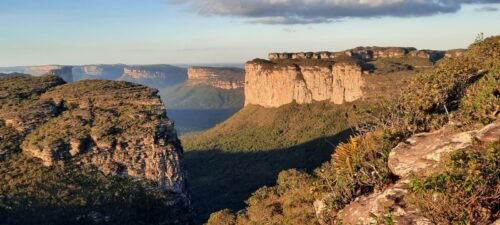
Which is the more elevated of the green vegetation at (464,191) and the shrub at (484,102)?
the shrub at (484,102)

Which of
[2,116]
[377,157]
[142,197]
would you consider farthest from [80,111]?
[377,157]

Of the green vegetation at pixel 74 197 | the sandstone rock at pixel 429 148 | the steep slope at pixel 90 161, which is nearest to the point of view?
the sandstone rock at pixel 429 148

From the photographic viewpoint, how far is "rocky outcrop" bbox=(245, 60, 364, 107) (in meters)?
124

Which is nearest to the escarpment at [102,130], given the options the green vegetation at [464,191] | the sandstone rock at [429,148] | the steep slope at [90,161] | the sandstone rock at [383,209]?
the steep slope at [90,161]

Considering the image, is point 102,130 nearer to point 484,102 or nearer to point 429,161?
point 484,102

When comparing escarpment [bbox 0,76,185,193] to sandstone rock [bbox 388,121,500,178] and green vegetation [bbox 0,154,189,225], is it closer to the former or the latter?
green vegetation [bbox 0,154,189,225]

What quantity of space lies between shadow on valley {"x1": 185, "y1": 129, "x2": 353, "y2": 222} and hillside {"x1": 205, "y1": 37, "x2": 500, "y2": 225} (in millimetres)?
55446

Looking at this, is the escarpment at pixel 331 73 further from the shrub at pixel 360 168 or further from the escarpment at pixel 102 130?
the shrub at pixel 360 168

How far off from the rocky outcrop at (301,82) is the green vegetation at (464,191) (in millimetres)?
107893

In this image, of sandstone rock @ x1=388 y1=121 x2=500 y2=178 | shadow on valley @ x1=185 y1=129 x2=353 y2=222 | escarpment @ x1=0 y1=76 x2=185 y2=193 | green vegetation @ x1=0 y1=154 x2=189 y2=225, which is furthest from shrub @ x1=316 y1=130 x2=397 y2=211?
shadow on valley @ x1=185 y1=129 x2=353 y2=222

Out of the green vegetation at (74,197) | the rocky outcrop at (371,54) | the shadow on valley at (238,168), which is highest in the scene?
the rocky outcrop at (371,54)

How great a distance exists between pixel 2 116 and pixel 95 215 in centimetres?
2346

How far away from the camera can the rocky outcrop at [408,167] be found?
50.3 feet

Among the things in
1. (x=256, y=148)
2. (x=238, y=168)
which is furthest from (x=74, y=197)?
(x=256, y=148)
